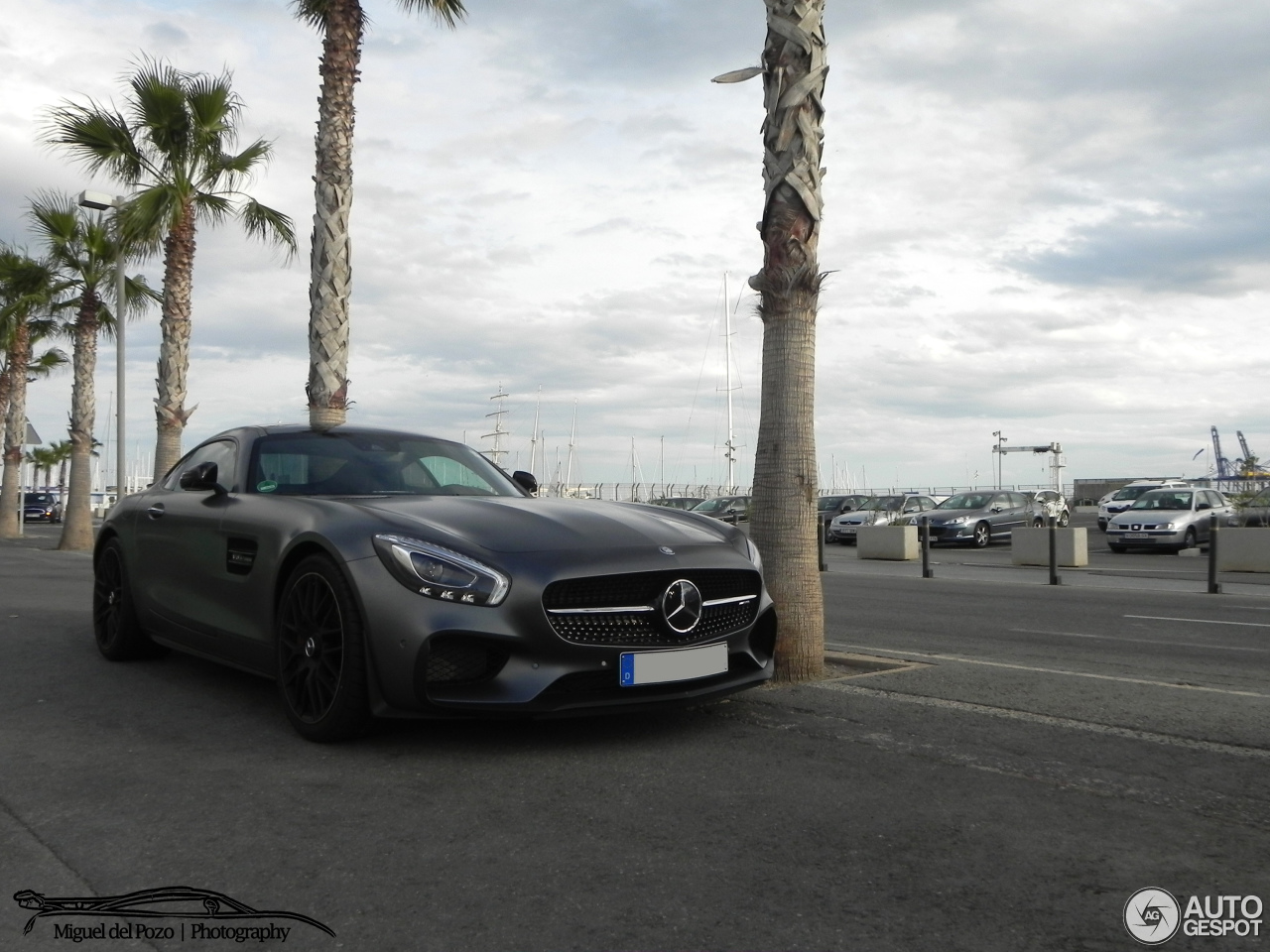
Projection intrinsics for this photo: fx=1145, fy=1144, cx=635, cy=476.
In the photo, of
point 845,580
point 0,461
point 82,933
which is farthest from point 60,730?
point 0,461

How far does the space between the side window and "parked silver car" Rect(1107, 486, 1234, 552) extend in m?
23.5

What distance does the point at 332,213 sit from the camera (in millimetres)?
13781

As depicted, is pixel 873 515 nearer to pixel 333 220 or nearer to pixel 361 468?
pixel 333 220

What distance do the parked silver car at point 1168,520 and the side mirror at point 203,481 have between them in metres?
24.0

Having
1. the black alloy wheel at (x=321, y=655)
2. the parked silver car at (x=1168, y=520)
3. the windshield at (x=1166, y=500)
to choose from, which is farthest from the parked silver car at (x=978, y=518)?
the black alloy wheel at (x=321, y=655)

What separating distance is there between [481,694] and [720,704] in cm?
168

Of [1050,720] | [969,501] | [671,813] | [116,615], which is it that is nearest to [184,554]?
[116,615]

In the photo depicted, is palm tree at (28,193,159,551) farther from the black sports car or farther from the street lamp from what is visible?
the black sports car

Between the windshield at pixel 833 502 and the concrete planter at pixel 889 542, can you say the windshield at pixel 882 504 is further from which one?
the concrete planter at pixel 889 542

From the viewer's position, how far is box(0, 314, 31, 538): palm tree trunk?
3312cm

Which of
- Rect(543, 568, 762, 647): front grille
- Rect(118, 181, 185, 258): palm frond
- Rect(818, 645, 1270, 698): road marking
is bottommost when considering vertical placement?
Rect(818, 645, 1270, 698): road marking

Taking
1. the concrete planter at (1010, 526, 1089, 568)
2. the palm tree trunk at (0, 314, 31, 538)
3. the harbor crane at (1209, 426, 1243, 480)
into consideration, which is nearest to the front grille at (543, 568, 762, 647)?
the concrete planter at (1010, 526, 1089, 568)

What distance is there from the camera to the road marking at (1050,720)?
195 inches

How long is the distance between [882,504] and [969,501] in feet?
13.1
